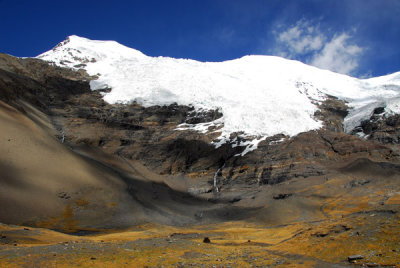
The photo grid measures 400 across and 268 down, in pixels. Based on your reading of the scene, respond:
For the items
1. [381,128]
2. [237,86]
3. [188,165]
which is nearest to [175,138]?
[188,165]

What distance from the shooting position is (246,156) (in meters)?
89.7

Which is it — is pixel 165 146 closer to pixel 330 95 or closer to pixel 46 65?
pixel 46 65

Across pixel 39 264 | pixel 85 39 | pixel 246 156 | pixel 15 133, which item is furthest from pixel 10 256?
pixel 85 39

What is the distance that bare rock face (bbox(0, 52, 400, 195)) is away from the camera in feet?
269

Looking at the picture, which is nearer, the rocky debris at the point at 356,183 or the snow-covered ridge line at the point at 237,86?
the rocky debris at the point at 356,183

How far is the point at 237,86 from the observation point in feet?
470

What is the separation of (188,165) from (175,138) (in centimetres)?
1195

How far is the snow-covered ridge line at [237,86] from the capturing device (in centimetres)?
10881

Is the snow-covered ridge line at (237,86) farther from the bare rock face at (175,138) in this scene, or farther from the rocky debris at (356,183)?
the rocky debris at (356,183)

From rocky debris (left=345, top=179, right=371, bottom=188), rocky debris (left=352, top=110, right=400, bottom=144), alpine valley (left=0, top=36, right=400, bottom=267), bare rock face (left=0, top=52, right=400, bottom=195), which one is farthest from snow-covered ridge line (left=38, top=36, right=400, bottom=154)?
rocky debris (left=345, top=179, right=371, bottom=188)

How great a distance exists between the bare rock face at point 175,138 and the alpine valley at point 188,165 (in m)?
0.50

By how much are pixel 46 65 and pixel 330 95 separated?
127402 mm

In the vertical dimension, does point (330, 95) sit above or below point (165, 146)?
above

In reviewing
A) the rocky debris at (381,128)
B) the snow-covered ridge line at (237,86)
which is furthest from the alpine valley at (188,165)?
the snow-covered ridge line at (237,86)
